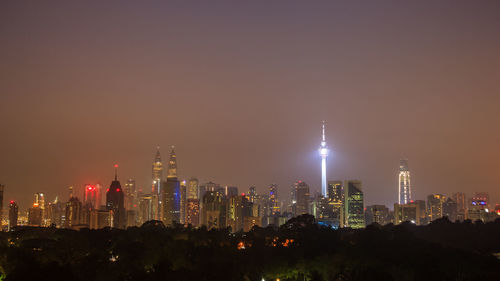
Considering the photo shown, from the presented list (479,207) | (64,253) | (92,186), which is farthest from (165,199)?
(64,253)

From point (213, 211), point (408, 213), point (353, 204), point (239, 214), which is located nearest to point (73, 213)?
point (213, 211)

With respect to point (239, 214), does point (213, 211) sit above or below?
above

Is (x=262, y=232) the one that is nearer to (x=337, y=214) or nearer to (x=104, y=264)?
(x=104, y=264)

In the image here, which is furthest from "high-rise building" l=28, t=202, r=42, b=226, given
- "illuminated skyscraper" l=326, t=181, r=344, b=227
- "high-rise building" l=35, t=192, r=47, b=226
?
"illuminated skyscraper" l=326, t=181, r=344, b=227

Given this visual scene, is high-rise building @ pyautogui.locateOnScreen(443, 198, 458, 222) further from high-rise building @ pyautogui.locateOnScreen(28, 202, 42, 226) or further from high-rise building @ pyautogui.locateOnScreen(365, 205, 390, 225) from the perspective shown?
high-rise building @ pyautogui.locateOnScreen(28, 202, 42, 226)

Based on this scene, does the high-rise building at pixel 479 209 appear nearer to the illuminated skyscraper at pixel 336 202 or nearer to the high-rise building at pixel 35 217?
the illuminated skyscraper at pixel 336 202

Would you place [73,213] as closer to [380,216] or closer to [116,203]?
[116,203]
